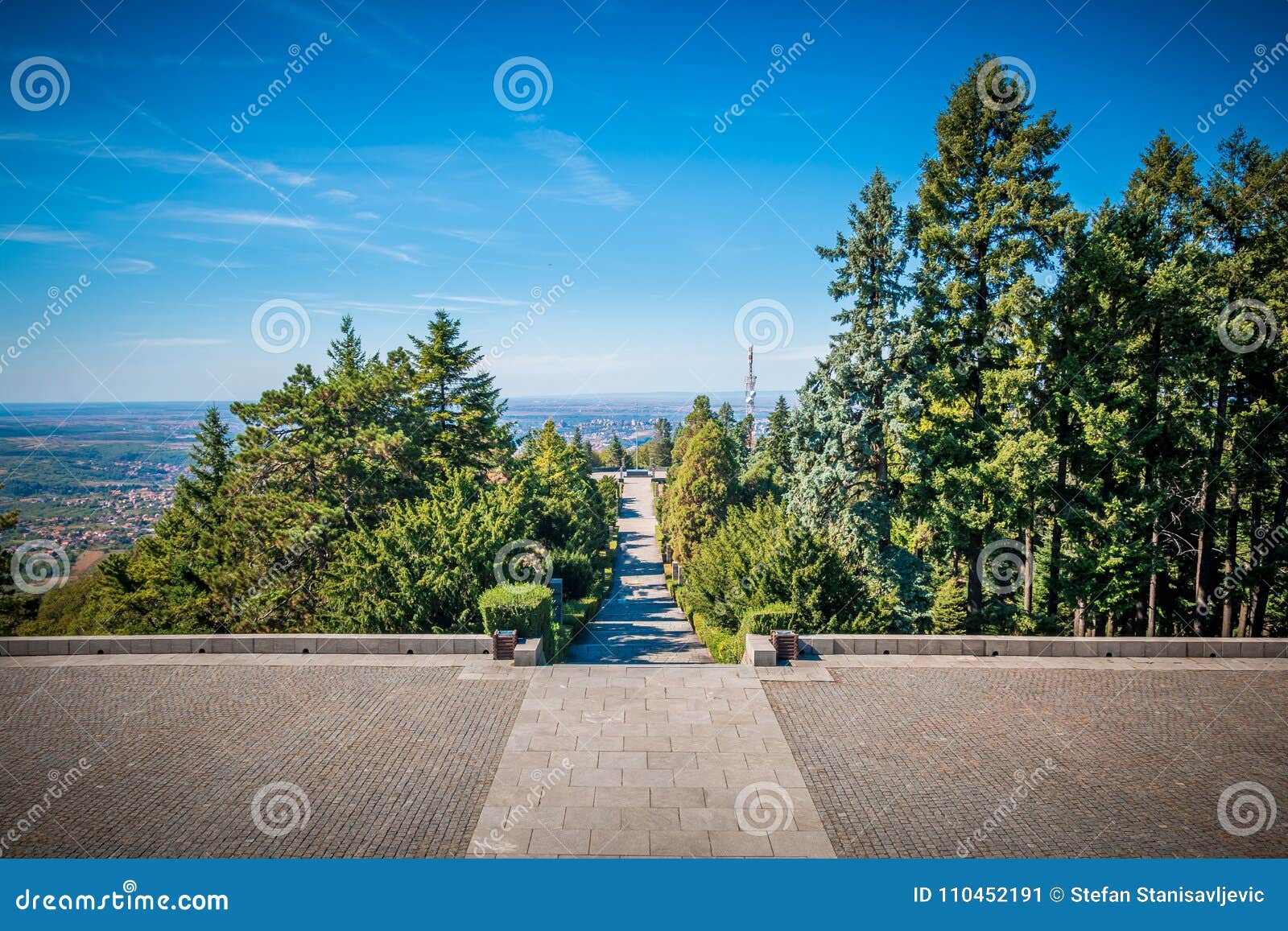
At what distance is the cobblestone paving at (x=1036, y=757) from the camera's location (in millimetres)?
8133

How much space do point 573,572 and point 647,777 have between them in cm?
1815

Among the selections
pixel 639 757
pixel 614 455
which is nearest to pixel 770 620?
pixel 639 757

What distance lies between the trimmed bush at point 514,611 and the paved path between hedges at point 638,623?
→ 4.30 meters

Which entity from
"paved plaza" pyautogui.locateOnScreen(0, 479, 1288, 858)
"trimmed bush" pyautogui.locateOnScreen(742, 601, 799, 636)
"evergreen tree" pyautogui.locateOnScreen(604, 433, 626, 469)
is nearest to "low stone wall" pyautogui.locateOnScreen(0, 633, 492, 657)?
"paved plaza" pyautogui.locateOnScreen(0, 479, 1288, 858)

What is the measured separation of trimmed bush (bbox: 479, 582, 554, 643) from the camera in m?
14.4

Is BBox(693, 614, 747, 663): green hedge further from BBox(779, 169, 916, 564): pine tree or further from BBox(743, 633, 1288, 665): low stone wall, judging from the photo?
BBox(779, 169, 916, 564): pine tree

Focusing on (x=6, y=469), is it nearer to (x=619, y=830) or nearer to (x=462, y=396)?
(x=462, y=396)

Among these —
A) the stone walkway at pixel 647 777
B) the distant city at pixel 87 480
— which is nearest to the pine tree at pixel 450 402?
the distant city at pixel 87 480

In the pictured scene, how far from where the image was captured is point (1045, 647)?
14094mm

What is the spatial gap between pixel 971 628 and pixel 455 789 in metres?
15.2

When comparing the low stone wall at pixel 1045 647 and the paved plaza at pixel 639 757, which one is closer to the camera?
the paved plaza at pixel 639 757

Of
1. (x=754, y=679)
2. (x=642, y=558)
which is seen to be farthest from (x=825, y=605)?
(x=642, y=558)

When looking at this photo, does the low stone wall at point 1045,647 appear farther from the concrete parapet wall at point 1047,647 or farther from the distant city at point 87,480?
the distant city at point 87,480

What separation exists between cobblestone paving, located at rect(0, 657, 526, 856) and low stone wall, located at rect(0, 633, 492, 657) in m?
0.77
